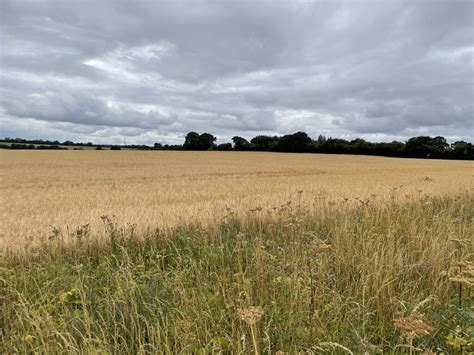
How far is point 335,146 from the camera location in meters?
94.9

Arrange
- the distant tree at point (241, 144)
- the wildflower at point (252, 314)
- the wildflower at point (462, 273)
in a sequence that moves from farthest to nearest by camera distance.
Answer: the distant tree at point (241, 144) < the wildflower at point (462, 273) < the wildflower at point (252, 314)

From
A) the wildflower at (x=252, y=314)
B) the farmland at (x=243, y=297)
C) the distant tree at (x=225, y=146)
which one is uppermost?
the distant tree at (x=225, y=146)

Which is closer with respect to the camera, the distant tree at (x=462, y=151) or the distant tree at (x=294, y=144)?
the distant tree at (x=462, y=151)

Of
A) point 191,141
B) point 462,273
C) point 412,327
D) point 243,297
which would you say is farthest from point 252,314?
point 191,141

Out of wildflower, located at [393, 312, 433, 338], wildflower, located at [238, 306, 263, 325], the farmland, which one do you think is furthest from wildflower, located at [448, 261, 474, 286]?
wildflower, located at [238, 306, 263, 325]

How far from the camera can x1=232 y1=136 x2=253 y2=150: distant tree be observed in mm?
98875

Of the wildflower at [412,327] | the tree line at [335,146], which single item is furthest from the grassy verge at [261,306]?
the tree line at [335,146]

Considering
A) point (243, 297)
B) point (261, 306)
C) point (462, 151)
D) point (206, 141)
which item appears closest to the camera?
point (261, 306)

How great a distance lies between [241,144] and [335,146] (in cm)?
2814

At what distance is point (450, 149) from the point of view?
289 ft

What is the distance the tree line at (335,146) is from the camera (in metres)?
89.2

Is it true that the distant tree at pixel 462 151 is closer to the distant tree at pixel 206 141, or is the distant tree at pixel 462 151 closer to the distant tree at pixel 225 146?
the distant tree at pixel 225 146

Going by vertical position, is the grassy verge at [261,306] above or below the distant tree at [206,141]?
below

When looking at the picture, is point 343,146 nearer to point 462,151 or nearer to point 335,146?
point 335,146
